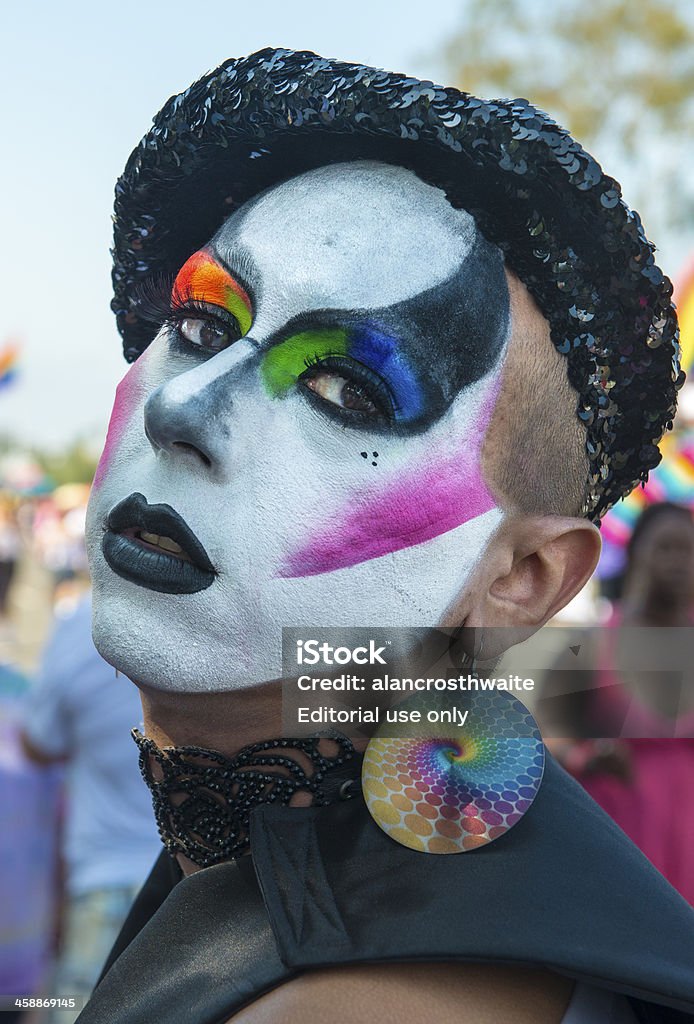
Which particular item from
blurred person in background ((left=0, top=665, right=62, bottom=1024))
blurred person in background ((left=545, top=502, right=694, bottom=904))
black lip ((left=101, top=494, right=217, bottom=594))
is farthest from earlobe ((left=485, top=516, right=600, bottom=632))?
blurred person in background ((left=0, top=665, right=62, bottom=1024))

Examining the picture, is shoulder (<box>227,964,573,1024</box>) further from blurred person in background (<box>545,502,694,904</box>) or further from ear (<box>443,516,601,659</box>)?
blurred person in background (<box>545,502,694,904</box>)

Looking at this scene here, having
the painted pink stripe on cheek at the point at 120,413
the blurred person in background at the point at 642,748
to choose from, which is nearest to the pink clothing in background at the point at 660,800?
→ the blurred person in background at the point at 642,748

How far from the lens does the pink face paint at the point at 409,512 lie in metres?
1.48

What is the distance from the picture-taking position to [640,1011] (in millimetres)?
1438

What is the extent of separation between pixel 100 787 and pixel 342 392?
2162 millimetres

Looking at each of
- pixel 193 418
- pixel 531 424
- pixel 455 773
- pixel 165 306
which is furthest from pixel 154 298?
pixel 455 773

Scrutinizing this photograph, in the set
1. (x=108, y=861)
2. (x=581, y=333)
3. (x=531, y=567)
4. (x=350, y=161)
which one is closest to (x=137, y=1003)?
(x=531, y=567)

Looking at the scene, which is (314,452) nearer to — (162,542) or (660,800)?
(162,542)

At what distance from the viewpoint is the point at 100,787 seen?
3.31 metres

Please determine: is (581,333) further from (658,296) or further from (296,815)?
(296,815)

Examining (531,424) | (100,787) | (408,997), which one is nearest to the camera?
(408,997)

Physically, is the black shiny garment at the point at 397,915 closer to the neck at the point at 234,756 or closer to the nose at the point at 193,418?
the neck at the point at 234,756

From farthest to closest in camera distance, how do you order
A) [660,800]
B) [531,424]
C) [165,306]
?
1. [660,800]
2. [165,306]
3. [531,424]

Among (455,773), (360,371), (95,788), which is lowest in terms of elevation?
(455,773)
